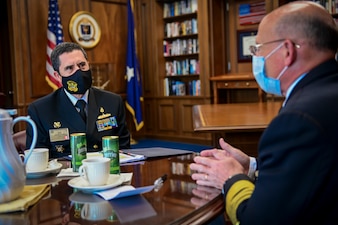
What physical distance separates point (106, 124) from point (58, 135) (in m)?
0.27

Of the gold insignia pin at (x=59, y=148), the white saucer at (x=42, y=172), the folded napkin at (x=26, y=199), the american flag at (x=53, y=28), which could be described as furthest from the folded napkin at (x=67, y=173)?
the american flag at (x=53, y=28)

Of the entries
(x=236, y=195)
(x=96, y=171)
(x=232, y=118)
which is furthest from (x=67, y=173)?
(x=232, y=118)

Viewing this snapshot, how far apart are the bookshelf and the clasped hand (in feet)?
16.9

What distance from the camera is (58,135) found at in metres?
2.11

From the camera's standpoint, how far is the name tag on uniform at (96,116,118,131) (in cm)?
222

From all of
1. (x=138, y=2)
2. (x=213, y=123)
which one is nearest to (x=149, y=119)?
(x=138, y=2)

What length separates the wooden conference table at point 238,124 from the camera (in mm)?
2521

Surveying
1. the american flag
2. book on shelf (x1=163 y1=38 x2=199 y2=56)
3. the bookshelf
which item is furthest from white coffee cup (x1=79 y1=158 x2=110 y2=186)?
book on shelf (x1=163 y1=38 x2=199 y2=56)

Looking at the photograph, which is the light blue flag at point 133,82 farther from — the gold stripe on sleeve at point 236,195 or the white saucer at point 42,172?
the gold stripe on sleeve at point 236,195

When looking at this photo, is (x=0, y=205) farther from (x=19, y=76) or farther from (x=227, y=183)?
(x=19, y=76)

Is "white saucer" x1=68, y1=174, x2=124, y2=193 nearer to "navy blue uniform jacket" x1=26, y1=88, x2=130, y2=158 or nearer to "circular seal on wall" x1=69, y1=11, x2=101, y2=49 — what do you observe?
"navy blue uniform jacket" x1=26, y1=88, x2=130, y2=158

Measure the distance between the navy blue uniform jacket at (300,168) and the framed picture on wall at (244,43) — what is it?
5331 mm

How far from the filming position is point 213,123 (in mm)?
2672

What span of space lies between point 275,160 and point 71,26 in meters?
5.55
